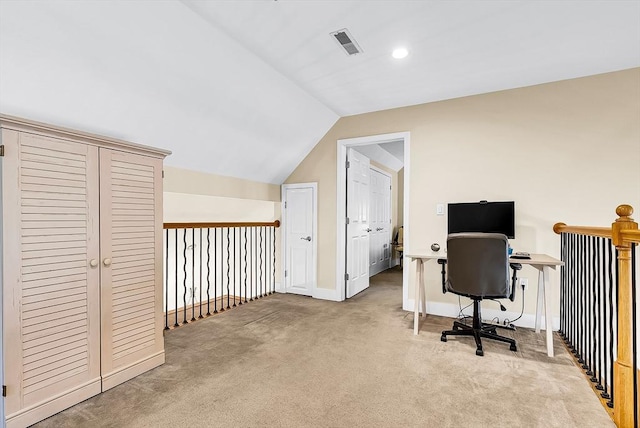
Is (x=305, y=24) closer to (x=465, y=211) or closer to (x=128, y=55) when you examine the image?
(x=128, y=55)

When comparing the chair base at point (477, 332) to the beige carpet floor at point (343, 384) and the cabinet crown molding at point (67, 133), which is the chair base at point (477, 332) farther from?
the cabinet crown molding at point (67, 133)

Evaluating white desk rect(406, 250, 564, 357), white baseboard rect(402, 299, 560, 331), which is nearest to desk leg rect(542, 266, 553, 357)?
white desk rect(406, 250, 564, 357)

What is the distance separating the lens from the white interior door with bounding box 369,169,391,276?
6.33 m

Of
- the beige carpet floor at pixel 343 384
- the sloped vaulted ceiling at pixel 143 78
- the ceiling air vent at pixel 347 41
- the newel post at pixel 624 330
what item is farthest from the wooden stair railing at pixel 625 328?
the sloped vaulted ceiling at pixel 143 78

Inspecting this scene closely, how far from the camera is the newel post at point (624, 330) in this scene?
169 centimetres

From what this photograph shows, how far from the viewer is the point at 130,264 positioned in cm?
233

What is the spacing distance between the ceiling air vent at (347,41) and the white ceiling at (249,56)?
5 cm

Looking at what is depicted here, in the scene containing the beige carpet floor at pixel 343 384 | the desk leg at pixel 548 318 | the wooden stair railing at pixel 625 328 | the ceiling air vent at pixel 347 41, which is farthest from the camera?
the desk leg at pixel 548 318

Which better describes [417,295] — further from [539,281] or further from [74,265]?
[74,265]

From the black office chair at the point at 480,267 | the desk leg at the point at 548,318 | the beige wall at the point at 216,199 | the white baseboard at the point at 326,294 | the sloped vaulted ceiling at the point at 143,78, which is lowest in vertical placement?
the white baseboard at the point at 326,294

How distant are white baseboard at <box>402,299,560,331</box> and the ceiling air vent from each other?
289 centimetres

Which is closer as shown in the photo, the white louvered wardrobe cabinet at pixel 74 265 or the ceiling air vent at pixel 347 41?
the white louvered wardrobe cabinet at pixel 74 265

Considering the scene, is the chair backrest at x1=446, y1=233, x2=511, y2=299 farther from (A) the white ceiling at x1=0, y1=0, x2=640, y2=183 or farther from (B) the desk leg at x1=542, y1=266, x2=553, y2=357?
(A) the white ceiling at x1=0, y1=0, x2=640, y2=183

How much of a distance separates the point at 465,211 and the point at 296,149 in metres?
2.32
